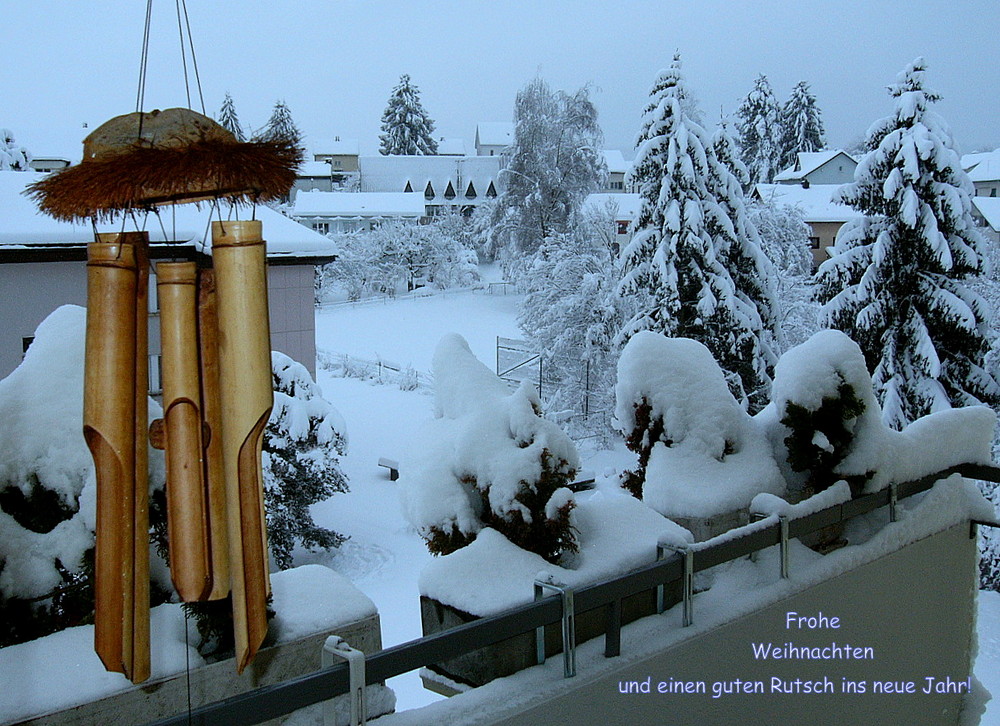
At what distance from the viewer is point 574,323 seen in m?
12.1

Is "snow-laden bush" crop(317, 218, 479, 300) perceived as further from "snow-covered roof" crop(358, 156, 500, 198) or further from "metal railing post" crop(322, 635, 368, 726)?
"metal railing post" crop(322, 635, 368, 726)

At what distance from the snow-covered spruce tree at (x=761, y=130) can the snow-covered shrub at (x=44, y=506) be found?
76.1 feet

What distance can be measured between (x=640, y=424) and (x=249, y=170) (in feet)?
6.04

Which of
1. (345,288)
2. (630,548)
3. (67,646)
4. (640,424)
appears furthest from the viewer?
(345,288)

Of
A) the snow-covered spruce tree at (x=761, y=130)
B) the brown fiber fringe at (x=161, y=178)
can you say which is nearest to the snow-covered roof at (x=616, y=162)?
the snow-covered spruce tree at (x=761, y=130)

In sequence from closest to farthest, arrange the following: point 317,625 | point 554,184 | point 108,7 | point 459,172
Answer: point 317,625
point 108,7
point 554,184
point 459,172

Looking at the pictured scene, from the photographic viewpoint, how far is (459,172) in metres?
26.0

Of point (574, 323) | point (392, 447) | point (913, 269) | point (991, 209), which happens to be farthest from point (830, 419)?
point (991, 209)

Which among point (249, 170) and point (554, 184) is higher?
point (554, 184)

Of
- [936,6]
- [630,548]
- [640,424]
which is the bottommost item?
[630,548]

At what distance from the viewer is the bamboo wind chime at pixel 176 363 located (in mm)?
1103

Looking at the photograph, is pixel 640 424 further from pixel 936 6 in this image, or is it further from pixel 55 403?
pixel 936 6

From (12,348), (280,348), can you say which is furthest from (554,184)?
(12,348)

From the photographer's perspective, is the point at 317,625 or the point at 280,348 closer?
the point at 317,625
